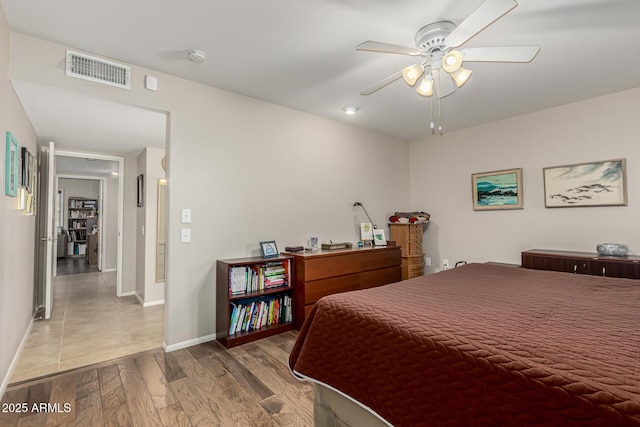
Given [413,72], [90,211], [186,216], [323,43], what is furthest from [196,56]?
[90,211]

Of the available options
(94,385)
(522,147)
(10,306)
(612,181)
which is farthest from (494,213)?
(10,306)

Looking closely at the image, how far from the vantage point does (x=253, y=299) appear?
9.93ft

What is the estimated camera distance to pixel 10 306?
2277 millimetres

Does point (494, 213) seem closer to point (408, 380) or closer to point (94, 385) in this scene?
point (408, 380)

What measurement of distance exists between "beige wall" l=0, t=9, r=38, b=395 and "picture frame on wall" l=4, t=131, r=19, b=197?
0.06 m

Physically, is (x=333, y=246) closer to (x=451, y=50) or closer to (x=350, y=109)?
(x=350, y=109)

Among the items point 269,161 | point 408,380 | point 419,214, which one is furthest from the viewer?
point 419,214

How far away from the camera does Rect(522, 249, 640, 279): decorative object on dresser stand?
8.65 ft

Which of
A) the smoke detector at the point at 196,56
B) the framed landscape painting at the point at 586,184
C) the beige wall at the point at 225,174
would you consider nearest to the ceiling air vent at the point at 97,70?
the beige wall at the point at 225,174

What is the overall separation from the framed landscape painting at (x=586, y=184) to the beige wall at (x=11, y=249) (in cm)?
496

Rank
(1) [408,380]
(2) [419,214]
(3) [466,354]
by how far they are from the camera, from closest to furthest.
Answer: (3) [466,354]
(1) [408,380]
(2) [419,214]

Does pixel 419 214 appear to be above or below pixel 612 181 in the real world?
below

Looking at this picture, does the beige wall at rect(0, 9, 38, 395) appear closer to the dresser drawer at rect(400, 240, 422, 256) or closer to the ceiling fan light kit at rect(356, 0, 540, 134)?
the ceiling fan light kit at rect(356, 0, 540, 134)

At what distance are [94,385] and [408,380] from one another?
221 cm
